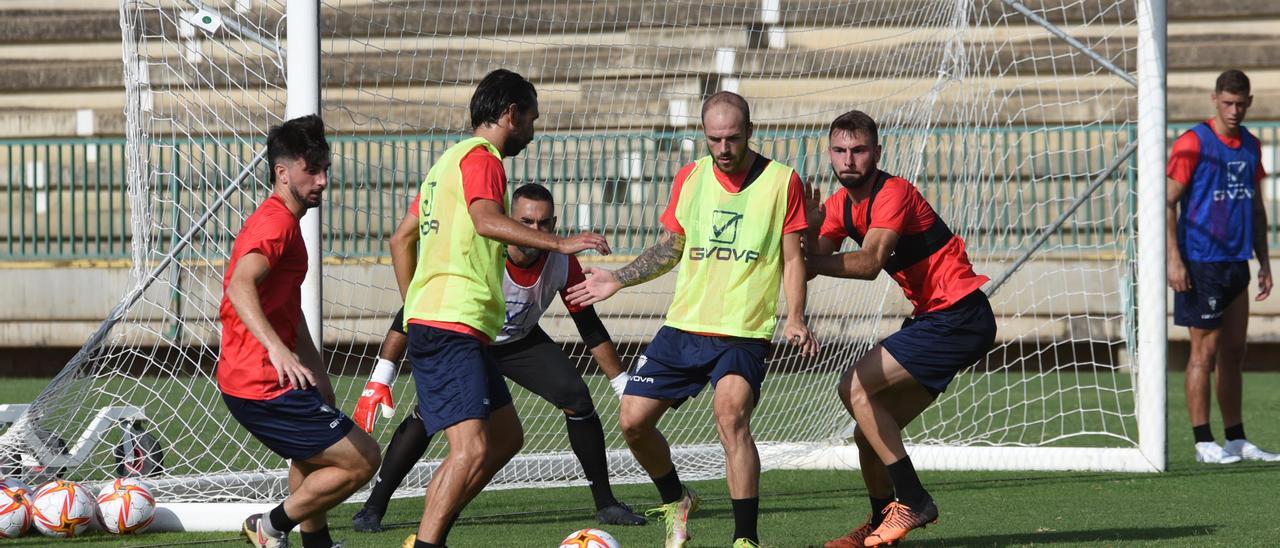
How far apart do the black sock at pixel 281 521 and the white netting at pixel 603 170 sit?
1753 mm

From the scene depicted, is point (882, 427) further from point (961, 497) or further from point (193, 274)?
point (193, 274)

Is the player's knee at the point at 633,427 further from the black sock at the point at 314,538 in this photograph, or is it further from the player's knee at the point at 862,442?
the black sock at the point at 314,538

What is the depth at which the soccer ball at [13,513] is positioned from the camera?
611 cm

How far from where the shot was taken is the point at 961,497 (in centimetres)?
724

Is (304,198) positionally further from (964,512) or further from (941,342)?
(964,512)

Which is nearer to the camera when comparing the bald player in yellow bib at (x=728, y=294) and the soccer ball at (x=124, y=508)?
the bald player in yellow bib at (x=728, y=294)

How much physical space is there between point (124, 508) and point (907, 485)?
3.17m

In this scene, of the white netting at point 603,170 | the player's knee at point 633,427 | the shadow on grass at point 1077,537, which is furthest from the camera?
the white netting at point 603,170

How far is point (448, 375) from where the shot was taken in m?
5.05

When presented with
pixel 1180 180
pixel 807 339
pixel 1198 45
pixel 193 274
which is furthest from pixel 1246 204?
pixel 1198 45

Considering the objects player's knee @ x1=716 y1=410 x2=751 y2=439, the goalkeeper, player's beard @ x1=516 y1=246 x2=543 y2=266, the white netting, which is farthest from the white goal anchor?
player's knee @ x1=716 y1=410 x2=751 y2=439

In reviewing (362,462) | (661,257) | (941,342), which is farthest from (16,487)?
(941,342)

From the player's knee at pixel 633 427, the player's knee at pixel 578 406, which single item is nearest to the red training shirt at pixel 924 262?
the player's knee at pixel 633 427

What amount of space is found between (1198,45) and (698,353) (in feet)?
42.4
